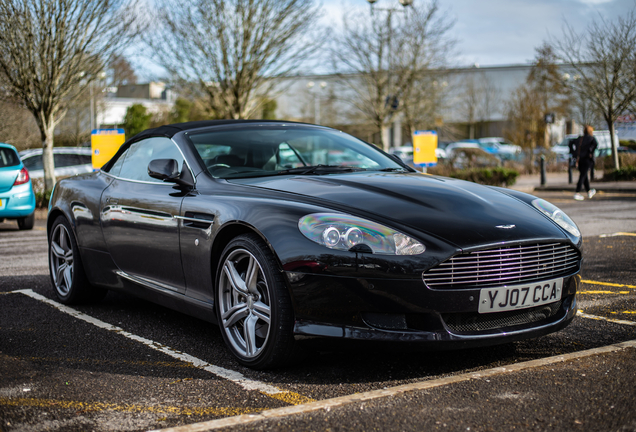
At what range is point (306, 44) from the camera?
2077 centimetres

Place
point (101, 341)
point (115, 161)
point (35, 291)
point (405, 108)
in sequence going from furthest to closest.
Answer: point (405, 108) < point (35, 291) < point (115, 161) < point (101, 341)

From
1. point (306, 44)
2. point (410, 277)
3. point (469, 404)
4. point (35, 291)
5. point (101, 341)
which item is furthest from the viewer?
point (306, 44)

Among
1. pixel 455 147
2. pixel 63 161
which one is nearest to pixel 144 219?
pixel 63 161

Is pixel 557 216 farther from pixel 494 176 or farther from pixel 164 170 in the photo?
pixel 494 176

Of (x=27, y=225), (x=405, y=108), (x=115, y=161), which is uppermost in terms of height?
(x=405, y=108)

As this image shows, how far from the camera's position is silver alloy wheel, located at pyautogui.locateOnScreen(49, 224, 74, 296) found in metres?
5.59

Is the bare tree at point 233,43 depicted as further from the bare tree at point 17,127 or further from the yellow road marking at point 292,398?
the yellow road marking at point 292,398

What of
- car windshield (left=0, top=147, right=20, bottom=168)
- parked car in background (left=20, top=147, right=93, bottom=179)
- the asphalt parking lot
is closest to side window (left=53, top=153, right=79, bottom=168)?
parked car in background (left=20, top=147, right=93, bottom=179)

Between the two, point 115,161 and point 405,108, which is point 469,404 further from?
point 405,108

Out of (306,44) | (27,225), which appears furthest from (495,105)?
(27,225)

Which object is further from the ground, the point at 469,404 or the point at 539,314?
the point at 539,314

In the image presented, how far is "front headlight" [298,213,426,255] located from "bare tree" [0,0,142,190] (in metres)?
14.2

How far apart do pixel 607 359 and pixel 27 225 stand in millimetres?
11242

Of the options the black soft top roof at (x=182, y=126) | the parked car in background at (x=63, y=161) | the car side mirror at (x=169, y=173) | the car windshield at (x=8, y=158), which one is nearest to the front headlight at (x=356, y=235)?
the car side mirror at (x=169, y=173)
